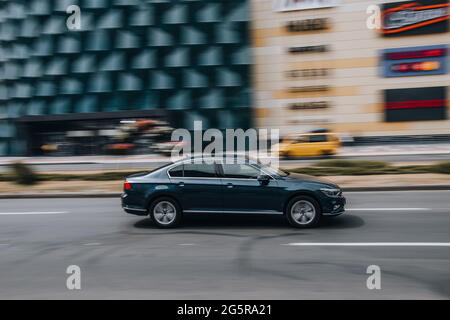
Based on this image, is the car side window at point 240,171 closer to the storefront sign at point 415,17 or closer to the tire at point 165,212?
the tire at point 165,212

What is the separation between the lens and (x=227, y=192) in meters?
9.09

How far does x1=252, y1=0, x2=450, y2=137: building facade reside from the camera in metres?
35.8

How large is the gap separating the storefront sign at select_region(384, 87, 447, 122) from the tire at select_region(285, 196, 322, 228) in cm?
3045

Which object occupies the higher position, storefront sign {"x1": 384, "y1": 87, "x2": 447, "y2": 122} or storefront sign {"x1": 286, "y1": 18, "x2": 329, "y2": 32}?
storefront sign {"x1": 286, "y1": 18, "x2": 329, "y2": 32}

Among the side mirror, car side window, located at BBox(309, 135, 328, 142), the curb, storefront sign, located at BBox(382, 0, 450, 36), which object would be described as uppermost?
storefront sign, located at BBox(382, 0, 450, 36)

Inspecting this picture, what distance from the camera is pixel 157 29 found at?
39406 mm

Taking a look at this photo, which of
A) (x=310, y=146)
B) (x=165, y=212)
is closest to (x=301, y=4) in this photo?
(x=310, y=146)

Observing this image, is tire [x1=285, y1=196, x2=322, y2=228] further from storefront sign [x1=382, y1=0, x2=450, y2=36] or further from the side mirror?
storefront sign [x1=382, y1=0, x2=450, y2=36]

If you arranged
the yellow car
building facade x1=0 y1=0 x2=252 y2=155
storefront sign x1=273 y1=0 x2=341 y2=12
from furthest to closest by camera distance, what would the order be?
building facade x1=0 y1=0 x2=252 y2=155 < storefront sign x1=273 y1=0 x2=341 y2=12 < the yellow car

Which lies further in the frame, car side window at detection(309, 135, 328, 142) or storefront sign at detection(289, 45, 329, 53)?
storefront sign at detection(289, 45, 329, 53)

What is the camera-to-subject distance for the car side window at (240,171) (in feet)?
29.9

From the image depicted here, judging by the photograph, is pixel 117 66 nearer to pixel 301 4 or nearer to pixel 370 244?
pixel 301 4

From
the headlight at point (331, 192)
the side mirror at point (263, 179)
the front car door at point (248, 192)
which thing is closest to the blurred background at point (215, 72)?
the front car door at point (248, 192)

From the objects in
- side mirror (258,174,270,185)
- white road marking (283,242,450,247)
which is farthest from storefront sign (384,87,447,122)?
white road marking (283,242,450,247)
